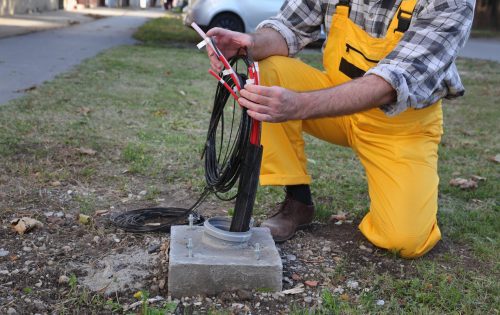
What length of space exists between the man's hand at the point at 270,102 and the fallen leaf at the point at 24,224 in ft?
4.42

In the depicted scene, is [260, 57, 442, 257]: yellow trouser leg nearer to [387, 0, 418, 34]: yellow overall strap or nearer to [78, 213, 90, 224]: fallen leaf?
[387, 0, 418, 34]: yellow overall strap

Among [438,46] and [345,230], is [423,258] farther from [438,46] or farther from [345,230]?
[438,46]

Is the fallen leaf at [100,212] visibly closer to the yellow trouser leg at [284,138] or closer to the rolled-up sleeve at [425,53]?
the yellow trouser leg at [284,138]

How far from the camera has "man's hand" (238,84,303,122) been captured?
2.11m

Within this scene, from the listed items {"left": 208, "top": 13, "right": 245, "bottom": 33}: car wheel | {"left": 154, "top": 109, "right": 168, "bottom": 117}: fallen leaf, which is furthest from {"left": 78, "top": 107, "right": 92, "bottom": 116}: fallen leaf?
{"left": 208, "top": 13, "right": 245, "bottom": 33}: car wheel

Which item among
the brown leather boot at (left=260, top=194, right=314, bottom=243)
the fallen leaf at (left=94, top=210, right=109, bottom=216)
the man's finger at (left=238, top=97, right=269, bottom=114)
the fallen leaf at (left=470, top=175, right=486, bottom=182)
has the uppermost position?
the man's finger at (left=238, top=97, right=269, bottom=114)

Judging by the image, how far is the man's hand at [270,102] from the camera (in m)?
2.11

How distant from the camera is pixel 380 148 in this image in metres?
2.95

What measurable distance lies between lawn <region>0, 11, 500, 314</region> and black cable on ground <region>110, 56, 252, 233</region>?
231mm

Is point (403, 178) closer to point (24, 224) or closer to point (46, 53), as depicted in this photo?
point (24, 224)

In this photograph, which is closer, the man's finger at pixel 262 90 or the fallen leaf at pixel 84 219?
the man's finger at pixel 262 90

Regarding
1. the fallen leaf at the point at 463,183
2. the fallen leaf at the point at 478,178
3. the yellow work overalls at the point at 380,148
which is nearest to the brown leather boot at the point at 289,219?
the yellow work overalls at the point at 380,148

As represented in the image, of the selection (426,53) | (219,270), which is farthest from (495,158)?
(219,270)

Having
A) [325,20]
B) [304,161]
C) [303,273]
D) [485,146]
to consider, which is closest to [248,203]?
[303,273]
